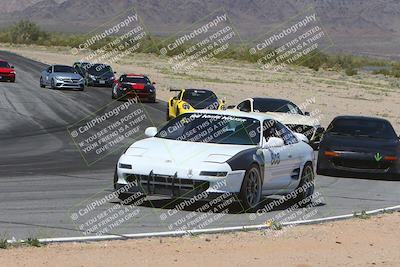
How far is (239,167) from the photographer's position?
12.2 metres

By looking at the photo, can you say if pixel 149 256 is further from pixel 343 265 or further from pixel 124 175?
pixel 124 175

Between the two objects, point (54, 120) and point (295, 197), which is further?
point (54, 120)

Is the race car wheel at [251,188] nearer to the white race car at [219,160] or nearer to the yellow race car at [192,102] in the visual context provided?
the white race car at [219,160]

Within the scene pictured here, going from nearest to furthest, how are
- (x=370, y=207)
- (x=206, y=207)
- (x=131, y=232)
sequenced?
(x=131, y=232), (x=206, y=207), (x=370, y=207)

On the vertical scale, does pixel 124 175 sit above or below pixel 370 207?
above

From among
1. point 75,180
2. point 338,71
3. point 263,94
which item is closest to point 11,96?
point 263,94

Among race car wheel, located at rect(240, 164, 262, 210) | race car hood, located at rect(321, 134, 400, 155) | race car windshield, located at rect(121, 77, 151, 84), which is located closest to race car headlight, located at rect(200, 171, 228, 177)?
race car wheel, located at rect(240, 164, 262, 210)

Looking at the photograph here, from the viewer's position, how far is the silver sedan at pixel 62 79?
4747 centimetres

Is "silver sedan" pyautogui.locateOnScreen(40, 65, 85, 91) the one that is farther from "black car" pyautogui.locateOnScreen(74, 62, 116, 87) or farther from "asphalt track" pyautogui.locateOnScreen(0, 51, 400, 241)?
"asphalt track" pyautogui.locateOnScreen(0, 51, 400, 241)

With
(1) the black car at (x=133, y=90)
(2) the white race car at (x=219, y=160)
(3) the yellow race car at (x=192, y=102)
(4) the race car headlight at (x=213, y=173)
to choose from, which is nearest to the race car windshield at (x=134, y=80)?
(1) the black car at (x=133, y=90)

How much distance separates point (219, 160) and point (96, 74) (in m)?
41.2

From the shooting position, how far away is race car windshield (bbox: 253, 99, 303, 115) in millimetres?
25406

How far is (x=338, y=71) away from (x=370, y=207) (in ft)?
289

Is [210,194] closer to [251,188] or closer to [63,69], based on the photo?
[251,188]
